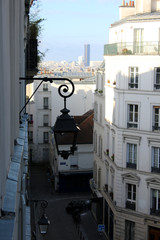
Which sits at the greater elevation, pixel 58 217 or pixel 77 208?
pixel 77 208

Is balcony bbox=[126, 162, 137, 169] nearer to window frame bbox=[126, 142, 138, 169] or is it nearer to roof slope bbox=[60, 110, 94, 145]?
window frame bbox=[126, 142, 138, 169]

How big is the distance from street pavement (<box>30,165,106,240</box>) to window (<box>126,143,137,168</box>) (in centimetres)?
698

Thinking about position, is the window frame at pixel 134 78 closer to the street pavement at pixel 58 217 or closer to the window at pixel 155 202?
the window at pixel 155 202

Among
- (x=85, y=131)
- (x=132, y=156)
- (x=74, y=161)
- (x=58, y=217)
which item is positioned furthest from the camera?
(x=85, y=131)

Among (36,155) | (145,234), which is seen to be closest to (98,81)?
(145,234)

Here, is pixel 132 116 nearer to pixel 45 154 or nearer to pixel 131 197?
pixel 131 197

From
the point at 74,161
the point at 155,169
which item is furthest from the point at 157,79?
the point at 74,161

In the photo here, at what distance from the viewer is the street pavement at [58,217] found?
34.3 meters

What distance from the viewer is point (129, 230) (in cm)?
2961

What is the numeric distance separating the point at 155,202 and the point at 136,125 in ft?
17.3

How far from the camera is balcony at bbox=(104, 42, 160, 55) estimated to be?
89.7 ft

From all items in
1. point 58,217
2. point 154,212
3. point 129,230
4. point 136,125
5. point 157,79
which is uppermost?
point 157,79

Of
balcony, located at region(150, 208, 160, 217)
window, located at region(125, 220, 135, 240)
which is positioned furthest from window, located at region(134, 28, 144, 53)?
window, located at region(125, 220, 135, 240)

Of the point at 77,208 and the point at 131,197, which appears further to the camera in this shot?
the point at 77,208
